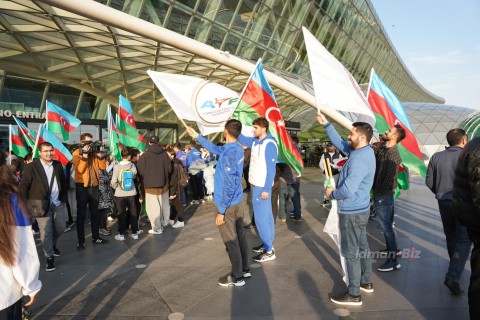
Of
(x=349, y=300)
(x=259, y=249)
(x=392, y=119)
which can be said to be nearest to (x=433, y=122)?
(x=392, y=119)

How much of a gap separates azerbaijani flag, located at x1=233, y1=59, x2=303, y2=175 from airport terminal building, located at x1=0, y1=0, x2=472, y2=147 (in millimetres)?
4591

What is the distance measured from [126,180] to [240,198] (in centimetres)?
294

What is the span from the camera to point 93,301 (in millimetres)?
3764

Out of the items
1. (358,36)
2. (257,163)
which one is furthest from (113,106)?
(358,36)

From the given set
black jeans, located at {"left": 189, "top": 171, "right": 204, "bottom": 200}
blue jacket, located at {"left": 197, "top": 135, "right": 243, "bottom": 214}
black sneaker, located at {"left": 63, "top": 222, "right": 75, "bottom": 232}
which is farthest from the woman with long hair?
black jeans, located at {"left": 189, "top": 171, "right": 204, "bottom": 200}

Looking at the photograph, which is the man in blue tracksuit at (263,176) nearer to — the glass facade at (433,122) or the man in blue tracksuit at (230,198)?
the man in blue tracksuit at (230,198)

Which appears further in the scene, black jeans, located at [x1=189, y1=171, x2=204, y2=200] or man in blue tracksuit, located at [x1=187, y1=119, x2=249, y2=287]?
black jeans, located at [x1=189, y1=171, x2=204, y2=200]

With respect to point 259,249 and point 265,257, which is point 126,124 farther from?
point 265,257

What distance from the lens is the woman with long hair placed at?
186 centimetres

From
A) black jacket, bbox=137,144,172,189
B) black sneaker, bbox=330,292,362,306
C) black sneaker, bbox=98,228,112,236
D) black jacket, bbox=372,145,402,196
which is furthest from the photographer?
black sneaker, bbox=98,228,112,236

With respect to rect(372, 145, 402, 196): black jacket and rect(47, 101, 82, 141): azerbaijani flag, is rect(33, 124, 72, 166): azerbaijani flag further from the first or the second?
rect(372, 145, 402, 196): black jacket

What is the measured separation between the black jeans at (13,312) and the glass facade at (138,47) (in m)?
10.1

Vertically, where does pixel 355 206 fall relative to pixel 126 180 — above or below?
above

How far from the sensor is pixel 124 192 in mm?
6301
